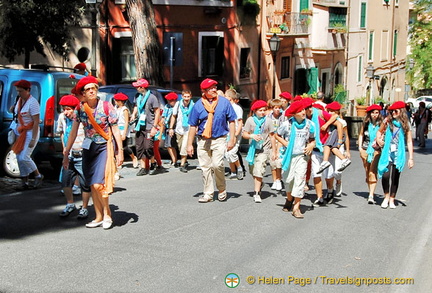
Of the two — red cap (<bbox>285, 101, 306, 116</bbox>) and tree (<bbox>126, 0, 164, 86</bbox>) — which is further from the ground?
tree (<bbox>126, 0, 164, 86</bbox>)

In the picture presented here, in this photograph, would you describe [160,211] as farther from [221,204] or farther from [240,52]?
[240,52]

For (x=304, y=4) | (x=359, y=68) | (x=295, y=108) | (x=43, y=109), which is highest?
(x=304, y=4)

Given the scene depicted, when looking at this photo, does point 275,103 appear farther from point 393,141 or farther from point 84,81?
point 84,81

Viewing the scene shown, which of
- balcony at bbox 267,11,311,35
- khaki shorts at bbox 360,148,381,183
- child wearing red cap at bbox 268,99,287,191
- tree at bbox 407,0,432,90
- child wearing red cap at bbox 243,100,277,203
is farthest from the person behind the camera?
tree at bbox 407,0,432,90

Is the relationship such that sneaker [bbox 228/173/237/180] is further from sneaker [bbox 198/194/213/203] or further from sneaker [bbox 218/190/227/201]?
sneaker [bbox 198/194/213/203]

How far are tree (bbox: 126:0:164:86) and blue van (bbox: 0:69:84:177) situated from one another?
7707 mm

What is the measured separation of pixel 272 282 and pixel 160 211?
335 cm

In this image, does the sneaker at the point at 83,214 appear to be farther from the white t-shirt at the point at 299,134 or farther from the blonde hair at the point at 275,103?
the blonde hair at the point at 275,103

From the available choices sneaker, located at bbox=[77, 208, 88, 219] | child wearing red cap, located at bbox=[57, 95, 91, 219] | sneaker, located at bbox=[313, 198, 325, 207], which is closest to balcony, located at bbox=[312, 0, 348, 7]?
sneaker, located at bbox=[313, 198, 325, 207]

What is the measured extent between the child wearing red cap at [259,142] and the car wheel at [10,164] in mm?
4172

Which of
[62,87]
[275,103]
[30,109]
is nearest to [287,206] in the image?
[275,103]

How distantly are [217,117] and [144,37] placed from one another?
10287 mm

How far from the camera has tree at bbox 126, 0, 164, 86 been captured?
20547 mm

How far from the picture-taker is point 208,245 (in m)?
8.52
